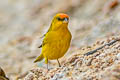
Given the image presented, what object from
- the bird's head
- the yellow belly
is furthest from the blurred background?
the bird's head

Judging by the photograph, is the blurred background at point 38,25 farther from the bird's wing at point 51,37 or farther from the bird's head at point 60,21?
the bird's head at point 60,21

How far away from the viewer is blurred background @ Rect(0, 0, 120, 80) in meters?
9.05

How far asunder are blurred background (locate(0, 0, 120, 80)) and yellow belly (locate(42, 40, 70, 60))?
4.71 ft

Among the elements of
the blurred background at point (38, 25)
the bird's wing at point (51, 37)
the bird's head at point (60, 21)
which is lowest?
the blurred background at point (38, 25)

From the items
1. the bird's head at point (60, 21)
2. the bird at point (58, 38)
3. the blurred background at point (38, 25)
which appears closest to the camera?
the bird's head at point (60, 21)

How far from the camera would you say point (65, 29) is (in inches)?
224

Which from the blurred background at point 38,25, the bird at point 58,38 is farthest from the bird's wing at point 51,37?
the blurred background at point 38,25

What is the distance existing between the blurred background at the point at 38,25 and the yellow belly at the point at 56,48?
1.44m

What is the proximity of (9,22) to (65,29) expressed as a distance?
9.28 m

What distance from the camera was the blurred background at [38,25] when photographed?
9048mm

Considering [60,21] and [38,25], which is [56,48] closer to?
[60,21]

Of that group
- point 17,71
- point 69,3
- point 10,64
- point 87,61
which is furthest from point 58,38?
point 69,3

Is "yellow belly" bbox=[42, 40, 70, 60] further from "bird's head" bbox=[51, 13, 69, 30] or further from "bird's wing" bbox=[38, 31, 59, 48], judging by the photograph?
"bird's head" bbox=[51, 13, 69, 30]

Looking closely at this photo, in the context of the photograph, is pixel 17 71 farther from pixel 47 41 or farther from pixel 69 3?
pixel 69 3
